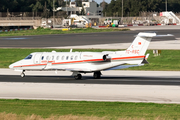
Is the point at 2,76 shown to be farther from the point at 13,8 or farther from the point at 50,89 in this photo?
the point at 13,8

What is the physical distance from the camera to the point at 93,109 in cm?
2141

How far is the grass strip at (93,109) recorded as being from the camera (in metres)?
19.5

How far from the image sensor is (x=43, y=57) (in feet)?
119

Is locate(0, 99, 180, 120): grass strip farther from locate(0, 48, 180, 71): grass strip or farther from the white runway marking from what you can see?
locate(0, 48, 180, 71): grass strip

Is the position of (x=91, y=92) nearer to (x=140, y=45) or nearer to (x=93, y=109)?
(x=93, y=109)

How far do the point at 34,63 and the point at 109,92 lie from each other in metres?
11.1

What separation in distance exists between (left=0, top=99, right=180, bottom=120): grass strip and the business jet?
10.3 metres

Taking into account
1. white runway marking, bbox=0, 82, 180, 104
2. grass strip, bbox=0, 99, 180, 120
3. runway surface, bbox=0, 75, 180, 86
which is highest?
grass strip, bbox=0, 99, 180, 120

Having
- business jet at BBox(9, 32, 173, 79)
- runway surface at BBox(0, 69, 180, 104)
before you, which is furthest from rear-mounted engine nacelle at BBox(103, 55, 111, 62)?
runway surface at BBox(0, 69, 180, 104)

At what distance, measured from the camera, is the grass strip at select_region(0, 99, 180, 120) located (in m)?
19.5

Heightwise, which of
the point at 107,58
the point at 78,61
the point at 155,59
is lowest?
the point at 155,59

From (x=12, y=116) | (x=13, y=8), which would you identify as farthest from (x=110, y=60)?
(x=13, y=8)

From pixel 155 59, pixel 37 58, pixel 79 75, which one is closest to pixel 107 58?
pixel 79 75

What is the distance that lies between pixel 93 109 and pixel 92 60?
1281cm
